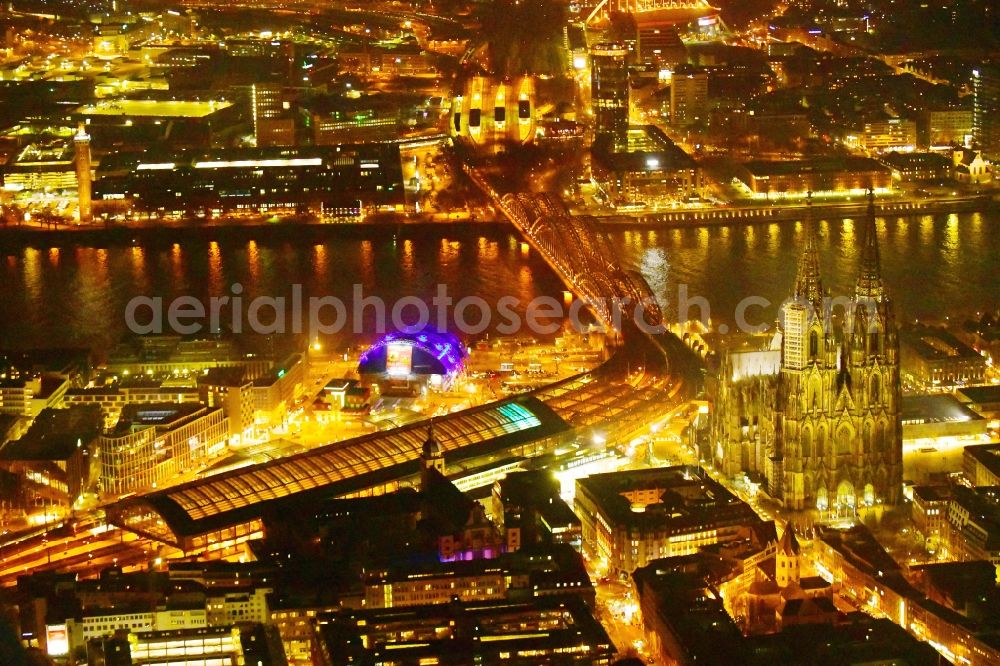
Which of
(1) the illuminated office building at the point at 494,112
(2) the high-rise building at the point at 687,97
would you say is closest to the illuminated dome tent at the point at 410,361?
(1) the illuminated office building at the point at 494,112

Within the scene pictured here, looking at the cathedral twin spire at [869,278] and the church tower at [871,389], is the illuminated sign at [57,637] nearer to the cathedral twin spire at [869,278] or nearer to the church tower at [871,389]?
the church tower at [871,389]

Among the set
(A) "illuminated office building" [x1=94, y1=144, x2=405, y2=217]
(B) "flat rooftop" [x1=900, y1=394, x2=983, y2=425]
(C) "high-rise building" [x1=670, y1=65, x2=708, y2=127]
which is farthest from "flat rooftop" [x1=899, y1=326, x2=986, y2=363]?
(C) "high-rise building" [x1=670, y1=65, x2=708, y2=127]

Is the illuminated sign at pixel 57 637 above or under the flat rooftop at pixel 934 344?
under

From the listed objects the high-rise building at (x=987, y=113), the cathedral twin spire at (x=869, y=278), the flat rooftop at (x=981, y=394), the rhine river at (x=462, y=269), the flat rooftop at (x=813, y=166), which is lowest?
the rhine river at (x=462, y=269)

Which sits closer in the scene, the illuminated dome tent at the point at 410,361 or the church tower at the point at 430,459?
the church tower at the point at 430,459

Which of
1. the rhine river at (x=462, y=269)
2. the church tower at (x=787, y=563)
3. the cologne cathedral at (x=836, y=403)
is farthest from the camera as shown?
the rhine river at (x=462, y=269)

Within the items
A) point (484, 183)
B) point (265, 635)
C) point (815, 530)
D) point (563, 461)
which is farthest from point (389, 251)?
point (265, 635)

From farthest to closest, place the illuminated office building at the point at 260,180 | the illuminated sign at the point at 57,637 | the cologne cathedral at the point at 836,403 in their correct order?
the illuminated office building at the point at 260,180 → the cologne cathedral at the point at 836,403 → the illuminated sign at the point at 57,637

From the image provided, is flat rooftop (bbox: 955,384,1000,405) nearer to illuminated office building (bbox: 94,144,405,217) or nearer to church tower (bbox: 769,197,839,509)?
church tower (bbox: 769,197,839,509)

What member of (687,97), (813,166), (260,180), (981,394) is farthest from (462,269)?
(687,97)
